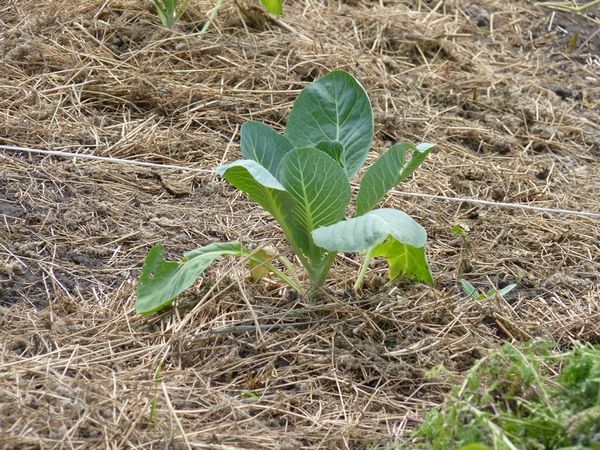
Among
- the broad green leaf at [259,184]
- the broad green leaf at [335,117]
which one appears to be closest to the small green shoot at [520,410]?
the broad green leaf at [259,184]

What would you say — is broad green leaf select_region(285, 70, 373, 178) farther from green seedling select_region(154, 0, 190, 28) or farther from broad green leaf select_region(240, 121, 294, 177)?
green seedling select_region(154, 0, 190, 28)

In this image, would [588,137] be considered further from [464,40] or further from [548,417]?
[548,417]

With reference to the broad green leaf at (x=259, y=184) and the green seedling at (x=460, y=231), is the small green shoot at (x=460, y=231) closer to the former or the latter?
the green seedling at (x=460, y=231)

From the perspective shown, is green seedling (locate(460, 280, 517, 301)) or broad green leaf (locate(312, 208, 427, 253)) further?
green seedling (locate(460, 280, 517, 301))

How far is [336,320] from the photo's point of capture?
7.04 ft

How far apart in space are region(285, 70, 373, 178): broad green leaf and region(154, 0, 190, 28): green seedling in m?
1.31

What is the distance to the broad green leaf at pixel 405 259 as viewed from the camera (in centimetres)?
222

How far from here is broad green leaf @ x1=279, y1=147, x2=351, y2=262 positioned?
2006mm

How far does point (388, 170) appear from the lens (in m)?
2.08

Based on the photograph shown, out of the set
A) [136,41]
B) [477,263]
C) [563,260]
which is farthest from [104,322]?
[136,41]

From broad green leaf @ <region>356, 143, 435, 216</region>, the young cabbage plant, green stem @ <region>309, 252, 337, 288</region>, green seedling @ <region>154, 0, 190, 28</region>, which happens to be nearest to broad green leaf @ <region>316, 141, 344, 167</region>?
the young cabbage plant

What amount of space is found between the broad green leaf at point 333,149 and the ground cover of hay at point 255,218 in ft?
1.14

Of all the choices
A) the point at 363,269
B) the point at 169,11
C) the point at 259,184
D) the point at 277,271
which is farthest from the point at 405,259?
the point at 169,11

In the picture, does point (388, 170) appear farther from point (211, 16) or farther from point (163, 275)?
point (211, 16)
